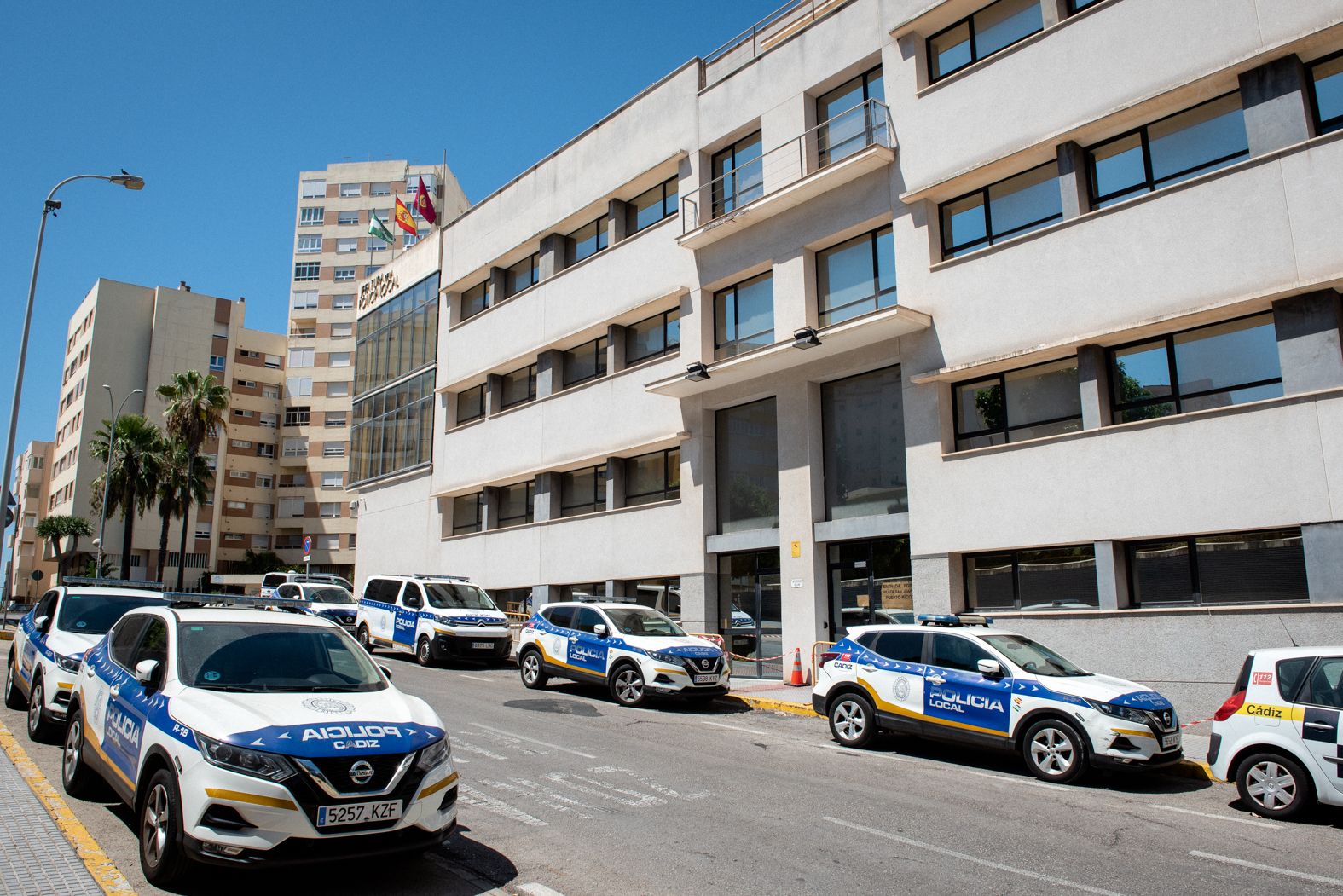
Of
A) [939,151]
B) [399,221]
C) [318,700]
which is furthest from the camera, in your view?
[399,221]

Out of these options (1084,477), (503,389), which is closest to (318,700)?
(1084,477)

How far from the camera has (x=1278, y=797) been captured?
27.6 feet

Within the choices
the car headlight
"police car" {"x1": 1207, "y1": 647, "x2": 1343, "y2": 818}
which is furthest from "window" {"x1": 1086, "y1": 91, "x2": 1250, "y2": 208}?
the car headlight

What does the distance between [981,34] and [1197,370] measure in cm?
807

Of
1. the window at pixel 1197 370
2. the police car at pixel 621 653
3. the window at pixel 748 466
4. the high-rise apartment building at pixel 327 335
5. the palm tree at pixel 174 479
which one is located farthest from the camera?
the high-rise apartment building at pixel 327 335

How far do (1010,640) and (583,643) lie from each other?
7.77m

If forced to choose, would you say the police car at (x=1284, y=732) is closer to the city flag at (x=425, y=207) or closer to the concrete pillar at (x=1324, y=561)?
the concrete pillar at (x=1324, y=561)

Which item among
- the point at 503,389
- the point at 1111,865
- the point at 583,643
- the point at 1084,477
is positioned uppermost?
the point at 503,389

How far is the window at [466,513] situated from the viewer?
99.4 feet

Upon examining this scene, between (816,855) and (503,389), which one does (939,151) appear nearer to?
(816,855)

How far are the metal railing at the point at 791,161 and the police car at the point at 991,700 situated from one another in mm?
10715

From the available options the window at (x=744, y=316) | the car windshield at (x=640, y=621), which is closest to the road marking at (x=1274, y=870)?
the car windshield at (x=640, y=621)

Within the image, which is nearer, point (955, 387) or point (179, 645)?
point (179, 645)

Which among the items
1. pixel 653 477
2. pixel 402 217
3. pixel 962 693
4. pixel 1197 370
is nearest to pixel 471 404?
pixel 653 477
